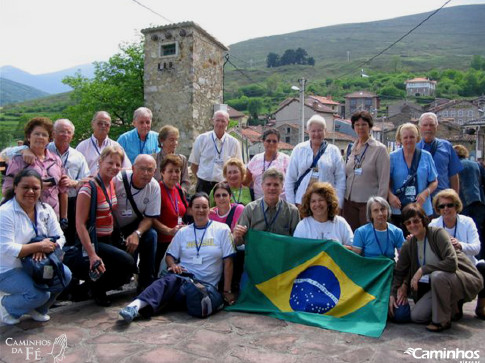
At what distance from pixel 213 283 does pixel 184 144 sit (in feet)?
23.6

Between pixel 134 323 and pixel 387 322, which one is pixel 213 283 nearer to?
pixel 134 323

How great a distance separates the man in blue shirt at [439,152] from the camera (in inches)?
222

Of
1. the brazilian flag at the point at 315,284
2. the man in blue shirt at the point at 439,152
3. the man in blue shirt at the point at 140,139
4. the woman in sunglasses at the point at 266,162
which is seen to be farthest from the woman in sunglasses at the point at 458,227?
the man in blue shirt at the point at 140,139

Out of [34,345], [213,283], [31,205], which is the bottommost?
[34,345]

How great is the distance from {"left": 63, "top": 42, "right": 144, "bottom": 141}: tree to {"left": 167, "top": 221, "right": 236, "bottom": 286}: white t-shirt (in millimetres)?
19913

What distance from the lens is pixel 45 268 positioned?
157 inches

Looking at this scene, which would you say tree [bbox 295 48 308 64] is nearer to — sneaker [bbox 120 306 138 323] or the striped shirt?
the striped shirt

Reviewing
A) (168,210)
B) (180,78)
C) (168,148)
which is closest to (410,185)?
(168,210)

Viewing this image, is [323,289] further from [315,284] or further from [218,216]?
[218,216]

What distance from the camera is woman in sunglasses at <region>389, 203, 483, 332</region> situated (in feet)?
13.3

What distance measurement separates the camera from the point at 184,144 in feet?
37.9

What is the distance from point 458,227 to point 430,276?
825mm

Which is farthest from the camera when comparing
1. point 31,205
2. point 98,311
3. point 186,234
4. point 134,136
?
point 134,136

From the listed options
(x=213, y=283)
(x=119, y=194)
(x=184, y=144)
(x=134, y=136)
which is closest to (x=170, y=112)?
(x=184, y=144)
